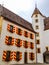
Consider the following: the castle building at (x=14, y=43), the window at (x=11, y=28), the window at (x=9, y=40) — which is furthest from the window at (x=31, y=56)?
the window at (x=11, y=28)

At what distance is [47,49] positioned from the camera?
3597 cm

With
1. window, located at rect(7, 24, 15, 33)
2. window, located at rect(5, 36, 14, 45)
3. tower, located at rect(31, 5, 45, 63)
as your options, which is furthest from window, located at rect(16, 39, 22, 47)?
tower, located at rect(31, 5, 45, 63)

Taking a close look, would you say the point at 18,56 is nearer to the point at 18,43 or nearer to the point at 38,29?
the point at 18,43

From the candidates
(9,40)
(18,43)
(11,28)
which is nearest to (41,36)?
(18,43)

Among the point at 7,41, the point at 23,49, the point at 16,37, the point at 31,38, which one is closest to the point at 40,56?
the point at 31,38

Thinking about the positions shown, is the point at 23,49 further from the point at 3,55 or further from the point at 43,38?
the point at 43,38

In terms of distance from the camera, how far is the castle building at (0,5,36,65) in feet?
68.8

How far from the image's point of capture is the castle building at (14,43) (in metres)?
21.0

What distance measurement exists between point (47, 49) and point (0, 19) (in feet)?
65.6

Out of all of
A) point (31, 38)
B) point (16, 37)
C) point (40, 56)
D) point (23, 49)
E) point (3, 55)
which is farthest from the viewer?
point (40, 56)

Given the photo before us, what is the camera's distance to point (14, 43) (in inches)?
922

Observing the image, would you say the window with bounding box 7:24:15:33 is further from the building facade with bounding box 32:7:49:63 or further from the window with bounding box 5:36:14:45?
the building facade with bounding box 32:7:49:63

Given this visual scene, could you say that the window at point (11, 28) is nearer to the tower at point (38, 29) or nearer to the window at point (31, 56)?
the window at point (31, 56)

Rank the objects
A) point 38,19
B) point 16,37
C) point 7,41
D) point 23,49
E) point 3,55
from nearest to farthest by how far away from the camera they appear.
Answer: point 3,55, point 7,41, point 16,37, point 23,49, point 38,19
